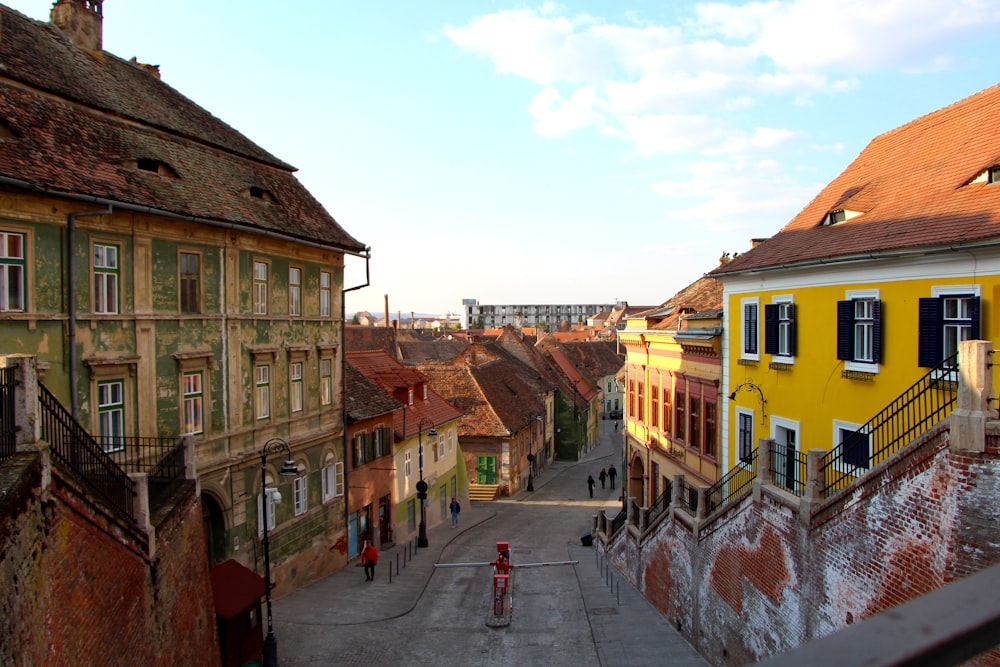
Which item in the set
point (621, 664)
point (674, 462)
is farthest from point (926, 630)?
point (674, 462)

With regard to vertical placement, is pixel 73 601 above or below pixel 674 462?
above

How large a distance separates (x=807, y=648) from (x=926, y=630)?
0.30 m

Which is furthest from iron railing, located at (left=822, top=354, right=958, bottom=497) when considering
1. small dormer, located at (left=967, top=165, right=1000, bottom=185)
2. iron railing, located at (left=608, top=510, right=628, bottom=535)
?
iron railing, located at (left=608, top=510, right=628, bottom=535)

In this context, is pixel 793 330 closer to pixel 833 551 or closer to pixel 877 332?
pixel 877 332

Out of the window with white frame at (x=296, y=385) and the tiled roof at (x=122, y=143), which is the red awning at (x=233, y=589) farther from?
the tiled roof at (x=122, y=143)

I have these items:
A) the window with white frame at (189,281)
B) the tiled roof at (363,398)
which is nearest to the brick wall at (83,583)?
the window with white frame at (189,281)

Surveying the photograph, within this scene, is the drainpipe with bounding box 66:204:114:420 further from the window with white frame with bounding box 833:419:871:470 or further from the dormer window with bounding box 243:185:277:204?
the window with white frame with bounding box 833:419:871:470

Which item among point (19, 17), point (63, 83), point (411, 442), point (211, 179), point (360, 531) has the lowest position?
point (360, 531)

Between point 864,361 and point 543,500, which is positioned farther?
point 543,500

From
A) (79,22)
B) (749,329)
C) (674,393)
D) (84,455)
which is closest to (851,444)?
(749,329)

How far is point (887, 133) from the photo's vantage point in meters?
21.9

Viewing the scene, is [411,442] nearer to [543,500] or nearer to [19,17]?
[543,500]

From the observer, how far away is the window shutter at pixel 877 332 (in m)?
15.7

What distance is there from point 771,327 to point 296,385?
577 inches
